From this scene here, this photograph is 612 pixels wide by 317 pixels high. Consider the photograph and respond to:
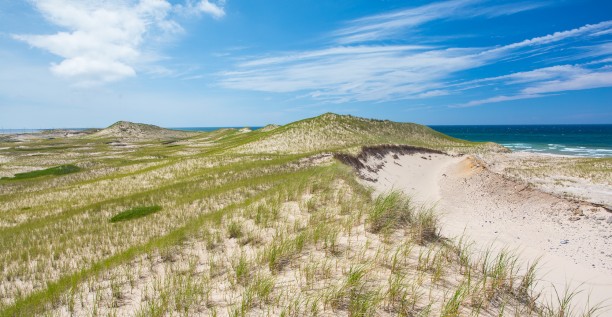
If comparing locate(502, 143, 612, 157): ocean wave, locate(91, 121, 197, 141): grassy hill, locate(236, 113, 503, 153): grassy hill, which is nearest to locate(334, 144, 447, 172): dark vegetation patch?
locate(236, 113, 503, 153): grassy hill

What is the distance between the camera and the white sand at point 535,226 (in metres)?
10.8

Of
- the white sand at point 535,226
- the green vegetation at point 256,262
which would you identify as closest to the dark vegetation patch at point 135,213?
the green vegetation at point 256,262

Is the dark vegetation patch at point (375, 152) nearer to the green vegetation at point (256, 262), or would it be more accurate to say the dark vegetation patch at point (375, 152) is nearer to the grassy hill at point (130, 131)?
the green vegetation at point (256, 262)

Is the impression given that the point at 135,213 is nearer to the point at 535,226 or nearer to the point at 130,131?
the point at 535,226

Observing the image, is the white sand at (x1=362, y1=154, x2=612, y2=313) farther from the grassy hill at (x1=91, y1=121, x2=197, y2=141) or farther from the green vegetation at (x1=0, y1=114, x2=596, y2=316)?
the grassy hill at (x1=91, y1=121, x2=197, y2=141)

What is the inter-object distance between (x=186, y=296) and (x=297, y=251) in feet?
10.3

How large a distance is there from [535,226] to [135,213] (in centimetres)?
2111

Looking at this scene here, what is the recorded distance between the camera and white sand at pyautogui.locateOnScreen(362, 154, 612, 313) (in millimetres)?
10766

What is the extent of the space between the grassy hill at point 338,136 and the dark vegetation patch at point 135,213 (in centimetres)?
2710

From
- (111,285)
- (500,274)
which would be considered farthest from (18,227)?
(500,274)

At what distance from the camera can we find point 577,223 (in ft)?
55.1

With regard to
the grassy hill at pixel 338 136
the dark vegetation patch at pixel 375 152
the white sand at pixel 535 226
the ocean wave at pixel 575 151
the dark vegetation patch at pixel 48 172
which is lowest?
the white sand at pixel 535 226

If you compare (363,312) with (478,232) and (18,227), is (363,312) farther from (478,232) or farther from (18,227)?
(18,227)

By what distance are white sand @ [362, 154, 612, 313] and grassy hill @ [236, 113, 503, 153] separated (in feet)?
52.4
